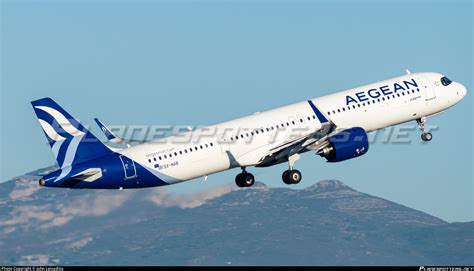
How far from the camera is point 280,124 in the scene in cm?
8269

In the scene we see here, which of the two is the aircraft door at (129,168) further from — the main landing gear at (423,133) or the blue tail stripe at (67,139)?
the main landing gear at (423,133)

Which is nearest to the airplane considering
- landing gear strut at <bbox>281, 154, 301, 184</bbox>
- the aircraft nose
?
landing gear strut at <bbox>281, 154, 301, 184</bbox>

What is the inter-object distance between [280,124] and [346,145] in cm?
532

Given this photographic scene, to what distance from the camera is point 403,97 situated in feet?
287

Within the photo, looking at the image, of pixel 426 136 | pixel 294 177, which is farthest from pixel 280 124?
pixel 426 136

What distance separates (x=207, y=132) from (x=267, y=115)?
5.17 meters

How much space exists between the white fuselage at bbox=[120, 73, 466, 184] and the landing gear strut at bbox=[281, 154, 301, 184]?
71.7 inches

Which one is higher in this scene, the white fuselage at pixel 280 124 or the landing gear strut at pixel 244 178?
the white fuselage at pixel 280 124

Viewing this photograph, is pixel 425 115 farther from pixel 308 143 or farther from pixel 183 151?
pixel 183 151

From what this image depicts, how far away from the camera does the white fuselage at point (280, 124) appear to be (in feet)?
258

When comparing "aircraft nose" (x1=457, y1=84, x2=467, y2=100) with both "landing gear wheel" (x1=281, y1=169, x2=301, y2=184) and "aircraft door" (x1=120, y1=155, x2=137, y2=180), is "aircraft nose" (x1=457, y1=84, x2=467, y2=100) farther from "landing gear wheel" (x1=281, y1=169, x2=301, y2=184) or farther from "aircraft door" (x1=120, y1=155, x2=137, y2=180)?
"aircraft door" (x1=120, y1=155, x2=137, y2=180)

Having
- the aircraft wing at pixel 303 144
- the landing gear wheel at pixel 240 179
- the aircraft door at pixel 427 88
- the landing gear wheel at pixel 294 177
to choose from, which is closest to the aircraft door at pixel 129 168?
the aircraft wing at pixel 303 144

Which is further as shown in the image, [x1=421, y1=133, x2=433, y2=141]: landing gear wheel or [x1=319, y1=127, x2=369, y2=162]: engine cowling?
[x1=421, y1=133, x2=433, y2=141]: landing gear wheel

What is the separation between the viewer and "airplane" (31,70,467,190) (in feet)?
252
